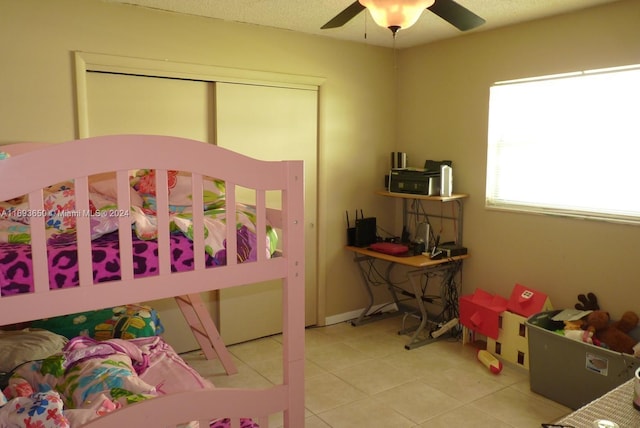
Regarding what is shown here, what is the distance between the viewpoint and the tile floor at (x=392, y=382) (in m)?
2.68

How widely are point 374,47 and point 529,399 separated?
292 centimetres

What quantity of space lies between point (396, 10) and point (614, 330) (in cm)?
216

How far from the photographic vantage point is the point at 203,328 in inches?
124

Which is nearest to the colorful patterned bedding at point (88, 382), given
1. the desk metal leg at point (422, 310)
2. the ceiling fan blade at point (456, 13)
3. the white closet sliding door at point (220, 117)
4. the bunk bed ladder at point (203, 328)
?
the bunk bed ladder at point (203, 328)

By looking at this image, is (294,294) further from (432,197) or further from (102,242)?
(432,197)

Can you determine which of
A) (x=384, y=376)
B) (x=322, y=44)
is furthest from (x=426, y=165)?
(x=384, y=376)

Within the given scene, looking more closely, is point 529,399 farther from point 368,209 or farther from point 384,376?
point 368,209

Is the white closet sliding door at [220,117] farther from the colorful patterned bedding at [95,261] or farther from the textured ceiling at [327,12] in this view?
the colorful patterned bedding at [95,261]

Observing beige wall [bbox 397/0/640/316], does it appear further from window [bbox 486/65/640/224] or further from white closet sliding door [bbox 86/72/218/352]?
white closet sliding door [bbox 86/72/218/352]

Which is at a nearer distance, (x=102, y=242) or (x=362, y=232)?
(x=102, y=242)

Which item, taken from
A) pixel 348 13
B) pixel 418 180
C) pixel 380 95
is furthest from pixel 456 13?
pixel 380 95

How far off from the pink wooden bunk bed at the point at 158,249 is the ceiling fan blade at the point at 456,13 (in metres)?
1.05

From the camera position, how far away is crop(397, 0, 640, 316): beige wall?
115 inches

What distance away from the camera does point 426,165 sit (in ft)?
13.1
